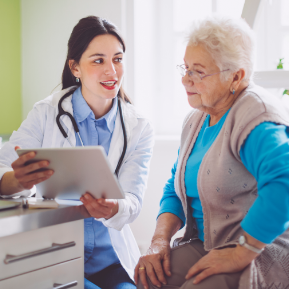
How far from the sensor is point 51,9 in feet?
7.78

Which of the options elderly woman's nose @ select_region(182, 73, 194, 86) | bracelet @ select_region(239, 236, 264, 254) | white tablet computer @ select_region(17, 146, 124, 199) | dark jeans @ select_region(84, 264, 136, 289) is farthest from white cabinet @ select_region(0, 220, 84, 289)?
elderly woman's nose @ select_region(182, 73, 194, 86)

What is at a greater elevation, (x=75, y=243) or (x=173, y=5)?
(x=173, y=5)

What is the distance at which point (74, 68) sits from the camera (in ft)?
4.82

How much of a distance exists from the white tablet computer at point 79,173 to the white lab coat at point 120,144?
32 cm

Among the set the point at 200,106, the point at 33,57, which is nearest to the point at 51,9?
the point at 33,57

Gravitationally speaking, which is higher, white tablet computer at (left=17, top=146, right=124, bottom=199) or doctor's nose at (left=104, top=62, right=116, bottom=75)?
doctor's nose at (left=104, top=62, right=116, bottom=75)

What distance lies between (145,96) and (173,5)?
73cm

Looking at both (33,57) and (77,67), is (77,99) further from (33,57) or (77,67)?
(33,57)

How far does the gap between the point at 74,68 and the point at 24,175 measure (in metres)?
0.74

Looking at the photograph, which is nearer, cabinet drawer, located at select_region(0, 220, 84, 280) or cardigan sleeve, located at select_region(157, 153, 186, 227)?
cabinet drawer, located at select_region(0, 220, 84, 280)

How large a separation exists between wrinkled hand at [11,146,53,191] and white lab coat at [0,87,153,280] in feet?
1.09

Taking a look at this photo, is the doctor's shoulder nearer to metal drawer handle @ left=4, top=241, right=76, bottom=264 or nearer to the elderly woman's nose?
the elderly woman's nose

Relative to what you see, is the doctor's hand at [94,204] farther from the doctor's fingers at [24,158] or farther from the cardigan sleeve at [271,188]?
the cardigan sleeve at [271,188]

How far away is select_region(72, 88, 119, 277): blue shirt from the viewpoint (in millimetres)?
1266
